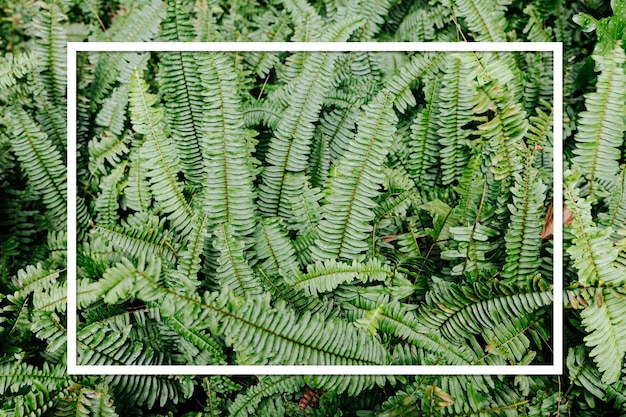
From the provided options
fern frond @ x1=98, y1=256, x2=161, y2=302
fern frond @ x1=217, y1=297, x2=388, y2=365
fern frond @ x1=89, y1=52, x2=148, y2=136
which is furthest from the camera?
fern frond @ x1=89, y1=52, x2=148, y2=136

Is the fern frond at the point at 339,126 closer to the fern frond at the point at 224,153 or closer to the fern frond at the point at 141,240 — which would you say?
the fern frond at the point at 224,153

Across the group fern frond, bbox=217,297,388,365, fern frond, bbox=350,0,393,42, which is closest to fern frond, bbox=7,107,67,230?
fern frond, bbox=217,297,388,365

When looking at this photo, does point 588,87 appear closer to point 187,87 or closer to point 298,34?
point 298,34

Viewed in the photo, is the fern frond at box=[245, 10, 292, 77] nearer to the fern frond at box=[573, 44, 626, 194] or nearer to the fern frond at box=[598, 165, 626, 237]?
the fern frond at box=[573, 44, 626, 194]

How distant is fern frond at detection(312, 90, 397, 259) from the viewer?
185 centimetres

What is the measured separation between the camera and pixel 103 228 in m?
2.04

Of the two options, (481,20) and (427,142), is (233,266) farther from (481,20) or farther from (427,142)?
(481,20)

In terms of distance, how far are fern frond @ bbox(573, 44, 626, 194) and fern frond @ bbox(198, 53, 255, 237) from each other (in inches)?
53.0

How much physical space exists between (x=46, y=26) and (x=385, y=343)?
2.08 meters

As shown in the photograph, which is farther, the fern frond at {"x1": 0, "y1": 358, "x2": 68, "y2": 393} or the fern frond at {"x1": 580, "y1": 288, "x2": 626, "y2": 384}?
the fern frond at {"x1": 0, "y1": 358, "x2": 68, "y2": 393}

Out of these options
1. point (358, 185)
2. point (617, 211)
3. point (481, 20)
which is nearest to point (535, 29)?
point (481, 20)

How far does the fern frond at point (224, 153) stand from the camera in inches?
75.3

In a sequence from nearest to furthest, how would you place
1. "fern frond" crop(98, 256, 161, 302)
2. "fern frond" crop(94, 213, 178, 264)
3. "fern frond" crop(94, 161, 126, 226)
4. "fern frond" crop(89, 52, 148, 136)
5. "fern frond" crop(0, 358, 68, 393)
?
"fern frond" crop(98, 256, 161, 302) < "fern frond" crop(0, 358, 68, 393) < "fern frond" crop(94, 213, 178, 264) < "fern frond" crop(94, 161, 126, 226) < "fern frond" crop(89, 52, 148, 136)

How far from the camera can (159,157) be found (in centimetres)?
199
